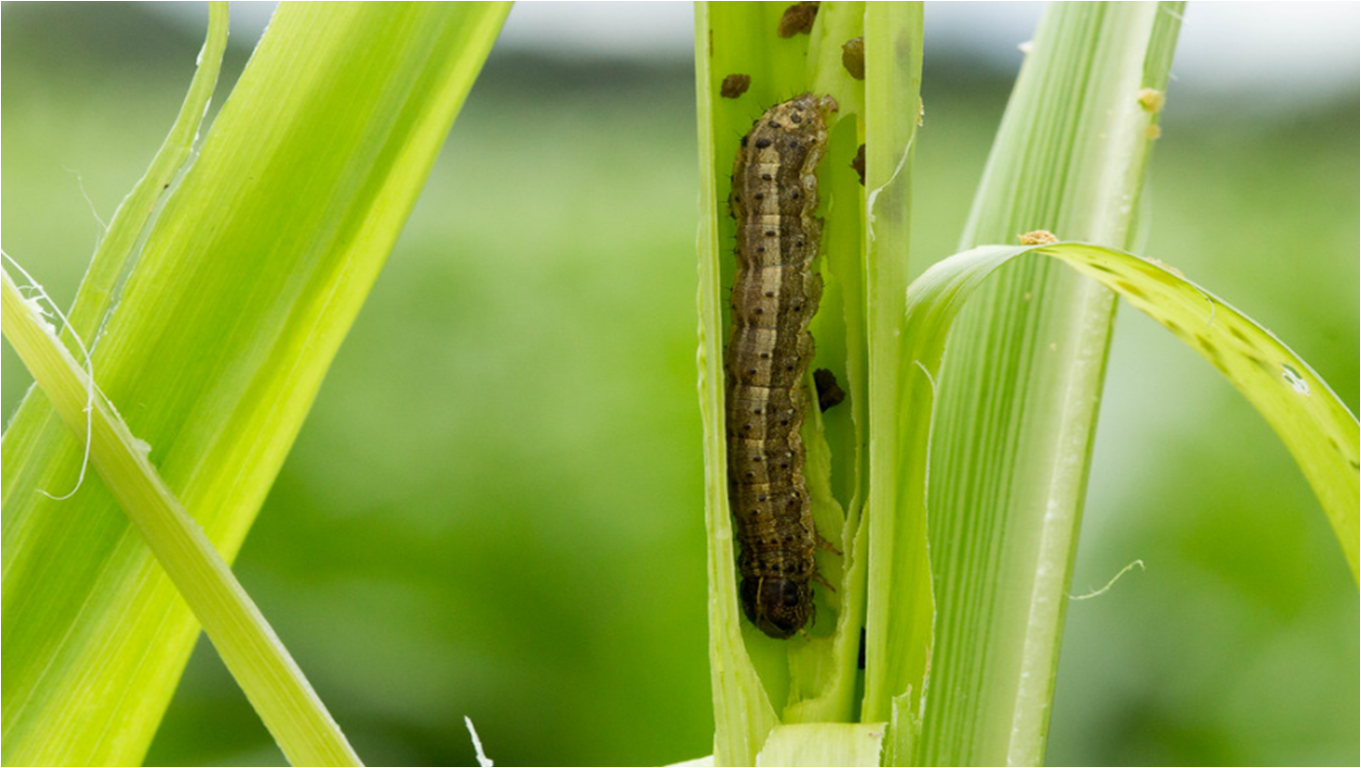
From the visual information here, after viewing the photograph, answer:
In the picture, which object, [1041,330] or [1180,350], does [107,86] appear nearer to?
[1041,330]

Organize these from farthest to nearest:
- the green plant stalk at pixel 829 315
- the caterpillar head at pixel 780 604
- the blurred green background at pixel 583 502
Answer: the blurred green background at pixel 583 502 → the caterpillar head at pixel 780 604 → the green plant stalk at pixel 829 315

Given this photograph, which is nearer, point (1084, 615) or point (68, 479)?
point (68, 479)

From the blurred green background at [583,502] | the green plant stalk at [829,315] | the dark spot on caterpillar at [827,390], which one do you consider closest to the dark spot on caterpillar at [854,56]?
the green plant stalk at [829,315]

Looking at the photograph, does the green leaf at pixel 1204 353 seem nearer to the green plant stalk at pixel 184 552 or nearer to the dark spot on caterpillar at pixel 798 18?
the dark spot on caterpillar at pixel 798 18

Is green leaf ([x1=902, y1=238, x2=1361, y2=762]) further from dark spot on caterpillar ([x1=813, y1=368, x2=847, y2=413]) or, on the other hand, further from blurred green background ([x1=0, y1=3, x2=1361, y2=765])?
blurred green background ([x1=0, y1=3, x2=1361, y2=765])

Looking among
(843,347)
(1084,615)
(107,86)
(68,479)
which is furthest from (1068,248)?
(107,86)

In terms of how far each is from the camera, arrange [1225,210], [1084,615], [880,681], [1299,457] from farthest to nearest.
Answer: [1225,210] → [1084,615] → [1299,457] → [880,681]

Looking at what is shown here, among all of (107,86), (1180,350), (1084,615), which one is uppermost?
(107,86)

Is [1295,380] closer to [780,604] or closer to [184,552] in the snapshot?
[780,604]
